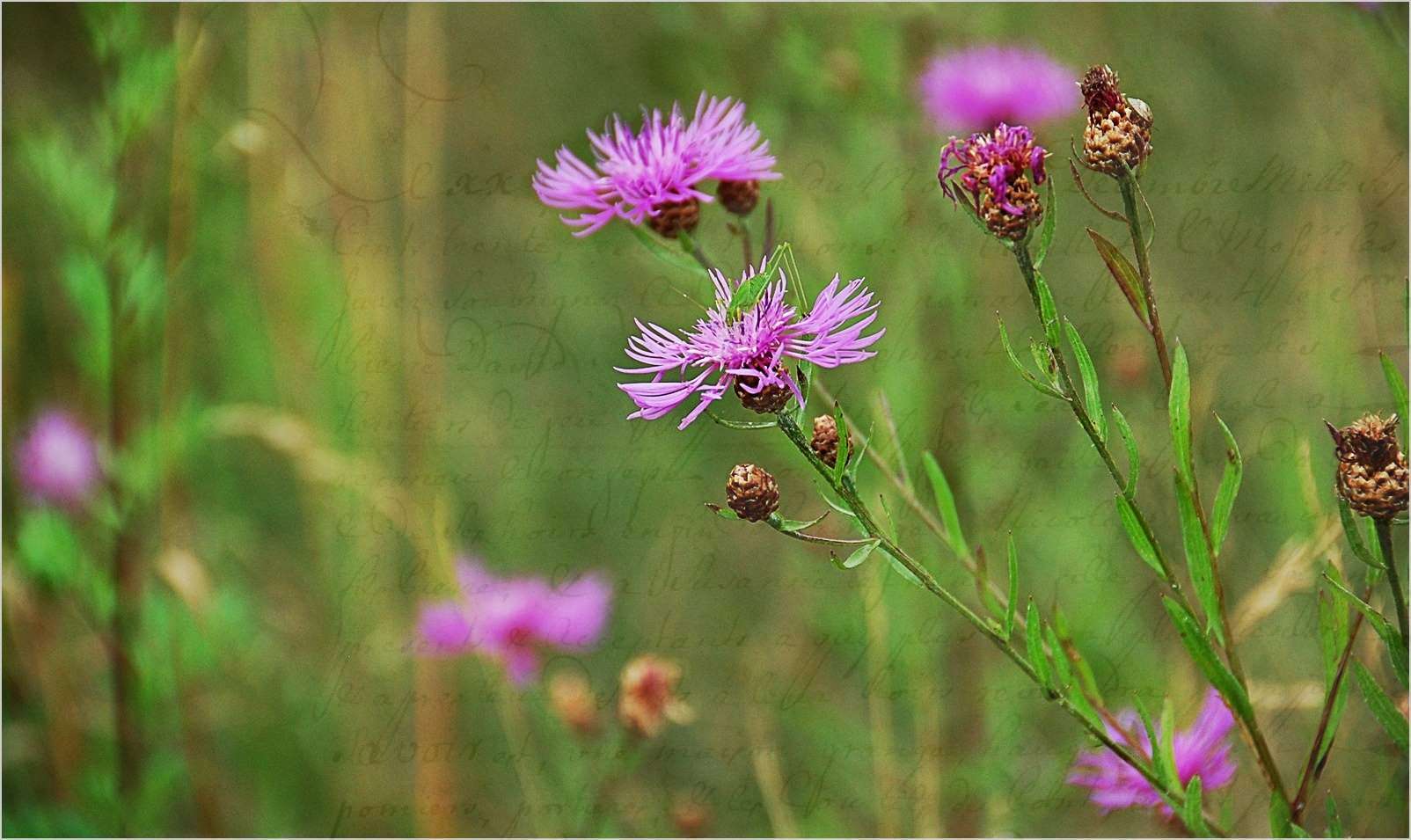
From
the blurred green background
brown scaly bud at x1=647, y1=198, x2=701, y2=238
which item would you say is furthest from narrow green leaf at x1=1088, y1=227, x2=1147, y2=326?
the blurred green background

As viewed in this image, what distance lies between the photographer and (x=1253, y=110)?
1.23 metres

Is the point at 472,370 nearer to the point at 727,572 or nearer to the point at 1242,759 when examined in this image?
the point at 727,572

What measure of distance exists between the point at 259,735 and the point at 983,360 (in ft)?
2.84

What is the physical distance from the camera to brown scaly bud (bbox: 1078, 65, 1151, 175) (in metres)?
0.52

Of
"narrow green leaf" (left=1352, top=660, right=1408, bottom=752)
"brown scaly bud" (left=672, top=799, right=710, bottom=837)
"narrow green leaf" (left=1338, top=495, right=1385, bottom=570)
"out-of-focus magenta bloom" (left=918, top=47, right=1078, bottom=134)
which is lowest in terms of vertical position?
"brown scaly bud" (left=672, top=799, right=710, bottom=837)

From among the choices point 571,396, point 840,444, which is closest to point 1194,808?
point 840,444

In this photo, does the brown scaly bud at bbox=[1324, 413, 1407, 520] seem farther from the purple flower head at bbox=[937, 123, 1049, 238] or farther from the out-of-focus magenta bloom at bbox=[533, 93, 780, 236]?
the out-of-focus magenta bloom at bbox=[533, 93, 780, 236]

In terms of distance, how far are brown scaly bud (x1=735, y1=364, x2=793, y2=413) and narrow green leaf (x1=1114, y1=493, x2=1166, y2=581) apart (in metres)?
0.16

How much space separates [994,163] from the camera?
531 mm

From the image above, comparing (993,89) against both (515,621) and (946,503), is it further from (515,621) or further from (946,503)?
(515,621)

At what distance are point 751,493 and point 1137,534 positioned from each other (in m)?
0.18

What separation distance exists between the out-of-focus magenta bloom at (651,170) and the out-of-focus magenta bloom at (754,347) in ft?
0.40

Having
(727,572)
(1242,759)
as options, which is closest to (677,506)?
(727,572)

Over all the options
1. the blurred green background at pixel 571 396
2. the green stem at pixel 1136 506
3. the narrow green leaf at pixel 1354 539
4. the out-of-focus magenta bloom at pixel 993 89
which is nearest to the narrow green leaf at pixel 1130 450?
the green stem at pixel 1136 506
